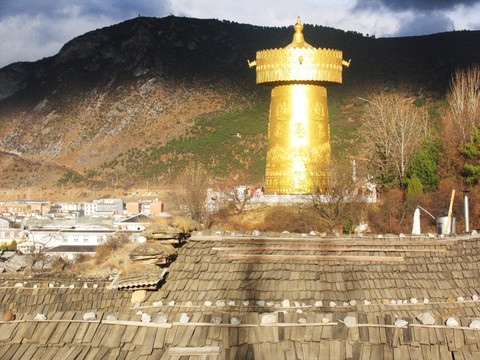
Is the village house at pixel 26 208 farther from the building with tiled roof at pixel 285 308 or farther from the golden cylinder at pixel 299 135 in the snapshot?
the building with tiled roof at pixel 285 308

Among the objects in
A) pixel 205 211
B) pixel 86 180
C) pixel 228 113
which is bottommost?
pixel 205 211

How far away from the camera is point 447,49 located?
111m

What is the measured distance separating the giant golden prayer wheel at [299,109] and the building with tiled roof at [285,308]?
12.7m

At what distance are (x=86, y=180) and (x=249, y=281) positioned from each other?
94220 millimetres

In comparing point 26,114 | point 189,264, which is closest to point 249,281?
point 189,264

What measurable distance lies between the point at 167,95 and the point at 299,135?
94204 millimetres

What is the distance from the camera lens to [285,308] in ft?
38.7

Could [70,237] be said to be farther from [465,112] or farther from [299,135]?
[299,135]

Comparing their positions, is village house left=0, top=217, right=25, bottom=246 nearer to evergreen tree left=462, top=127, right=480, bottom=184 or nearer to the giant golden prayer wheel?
the giant golden prayer wheel

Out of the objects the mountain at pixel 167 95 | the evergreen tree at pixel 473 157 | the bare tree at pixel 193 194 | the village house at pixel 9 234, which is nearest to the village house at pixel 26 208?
the mountain at pixel 167 95

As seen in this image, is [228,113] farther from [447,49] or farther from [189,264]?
[189,264]

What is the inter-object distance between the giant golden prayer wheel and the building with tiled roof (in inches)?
502

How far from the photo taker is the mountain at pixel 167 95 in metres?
93.2

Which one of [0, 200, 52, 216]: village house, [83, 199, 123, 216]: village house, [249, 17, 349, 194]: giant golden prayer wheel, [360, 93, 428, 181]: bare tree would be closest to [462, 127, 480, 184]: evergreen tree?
[360, 93, 428, 181]: bare tree
